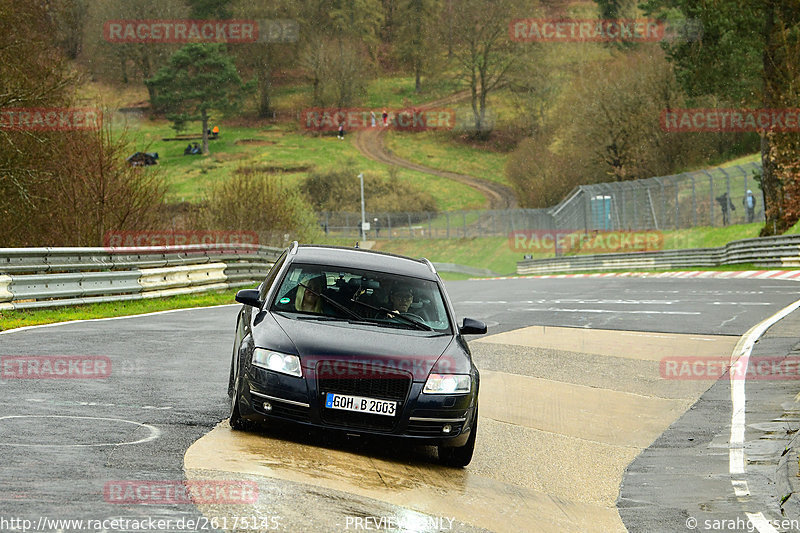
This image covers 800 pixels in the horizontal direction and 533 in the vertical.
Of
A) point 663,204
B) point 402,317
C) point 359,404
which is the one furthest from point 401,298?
point 663,204

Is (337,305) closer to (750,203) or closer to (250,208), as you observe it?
(750,203)

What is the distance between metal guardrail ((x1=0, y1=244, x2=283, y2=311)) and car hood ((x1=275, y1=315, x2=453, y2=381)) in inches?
424

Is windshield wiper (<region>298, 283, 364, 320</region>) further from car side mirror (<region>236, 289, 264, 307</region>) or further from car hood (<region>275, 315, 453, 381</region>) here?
car side mirror (<region>236, 289, 264, 307</region>)

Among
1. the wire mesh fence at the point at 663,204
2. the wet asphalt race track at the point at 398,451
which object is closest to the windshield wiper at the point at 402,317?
the wet asphalt race track at the point at 398,451

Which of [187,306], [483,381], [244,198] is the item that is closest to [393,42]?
[244,198]

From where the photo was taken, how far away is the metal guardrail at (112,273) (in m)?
18.1

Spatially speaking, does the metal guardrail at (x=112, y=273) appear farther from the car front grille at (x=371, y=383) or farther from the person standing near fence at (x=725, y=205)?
the person standing near fence at (x=725, y=205)

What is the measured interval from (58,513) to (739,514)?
14.8 feet

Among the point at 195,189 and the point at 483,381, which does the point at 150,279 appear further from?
the point at 195,189

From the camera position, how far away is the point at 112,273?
69.9ft

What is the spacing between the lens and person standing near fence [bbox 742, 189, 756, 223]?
149 ft

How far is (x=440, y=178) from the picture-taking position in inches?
4727

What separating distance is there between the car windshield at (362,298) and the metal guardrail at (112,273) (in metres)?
9.99

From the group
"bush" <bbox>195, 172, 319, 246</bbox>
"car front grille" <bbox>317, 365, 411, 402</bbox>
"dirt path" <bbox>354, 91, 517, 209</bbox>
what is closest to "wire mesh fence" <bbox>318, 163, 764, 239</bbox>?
"bush" <bbox>195, 172, 319, 246</bbox>
